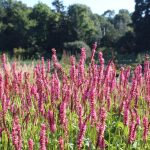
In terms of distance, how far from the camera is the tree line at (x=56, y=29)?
55.2 m

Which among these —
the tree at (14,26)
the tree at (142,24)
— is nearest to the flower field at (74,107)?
the tree at (142,24)

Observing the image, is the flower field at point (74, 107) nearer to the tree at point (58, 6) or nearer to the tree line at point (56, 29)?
the tree line at point (56, 29)

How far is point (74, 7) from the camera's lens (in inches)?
2699

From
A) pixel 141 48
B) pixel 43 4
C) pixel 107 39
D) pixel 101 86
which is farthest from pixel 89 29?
pixel 101 86

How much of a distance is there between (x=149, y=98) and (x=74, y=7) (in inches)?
2566

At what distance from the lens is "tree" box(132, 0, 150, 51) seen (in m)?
51.0

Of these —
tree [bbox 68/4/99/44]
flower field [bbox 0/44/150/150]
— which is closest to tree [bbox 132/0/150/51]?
tree [bbox 68/4/99/44]

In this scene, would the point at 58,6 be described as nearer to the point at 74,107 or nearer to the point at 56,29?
the point at 56,29

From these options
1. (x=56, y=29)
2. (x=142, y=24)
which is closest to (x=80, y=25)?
(x=56, y=29)

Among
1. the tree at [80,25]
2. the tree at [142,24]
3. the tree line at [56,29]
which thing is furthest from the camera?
the tree at [80,25]

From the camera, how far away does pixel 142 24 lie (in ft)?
175

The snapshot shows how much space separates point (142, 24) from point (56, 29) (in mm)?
15148

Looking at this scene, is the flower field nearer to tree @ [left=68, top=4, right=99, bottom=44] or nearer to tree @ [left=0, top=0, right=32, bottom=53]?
tree @ [left=68, top=4, right=99, bottom=44]

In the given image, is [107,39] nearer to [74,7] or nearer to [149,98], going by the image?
[74,7]
